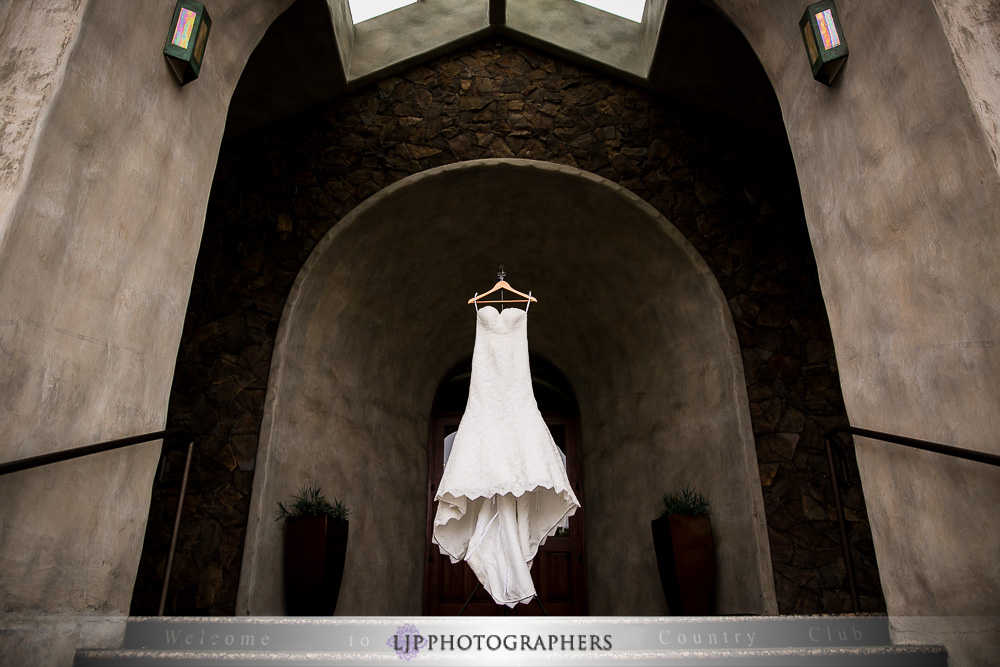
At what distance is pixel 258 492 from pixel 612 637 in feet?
9.52

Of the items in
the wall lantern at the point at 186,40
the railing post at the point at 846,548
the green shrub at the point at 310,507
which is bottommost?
the railing post at the point at 846,548

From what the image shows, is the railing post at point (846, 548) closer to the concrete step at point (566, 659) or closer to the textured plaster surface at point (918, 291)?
the textured plaster surface at point (918, 291)

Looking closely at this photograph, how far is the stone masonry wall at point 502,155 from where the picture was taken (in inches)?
167

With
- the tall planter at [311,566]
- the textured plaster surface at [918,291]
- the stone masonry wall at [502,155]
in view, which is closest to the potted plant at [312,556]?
the tall planter at [311,566]

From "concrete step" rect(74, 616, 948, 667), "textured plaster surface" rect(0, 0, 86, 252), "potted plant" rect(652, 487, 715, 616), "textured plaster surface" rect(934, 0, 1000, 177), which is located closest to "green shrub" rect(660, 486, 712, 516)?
"potted plant" rect(652, 487, 715, 616)

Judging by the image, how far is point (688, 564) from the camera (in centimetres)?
435

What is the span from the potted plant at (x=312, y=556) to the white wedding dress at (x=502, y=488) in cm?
128

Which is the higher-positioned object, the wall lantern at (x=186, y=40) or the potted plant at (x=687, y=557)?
the wall lantern at (x=186, y=40)

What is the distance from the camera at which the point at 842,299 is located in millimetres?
2764

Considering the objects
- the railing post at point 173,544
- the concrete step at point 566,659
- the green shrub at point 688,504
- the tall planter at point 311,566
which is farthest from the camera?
the green shrub at point 688,504

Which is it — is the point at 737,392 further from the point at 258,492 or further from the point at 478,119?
the point at 258,492

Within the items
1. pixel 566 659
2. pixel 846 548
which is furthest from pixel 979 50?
pixel 566 659

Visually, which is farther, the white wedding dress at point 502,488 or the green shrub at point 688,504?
the green shrub at point 688,504

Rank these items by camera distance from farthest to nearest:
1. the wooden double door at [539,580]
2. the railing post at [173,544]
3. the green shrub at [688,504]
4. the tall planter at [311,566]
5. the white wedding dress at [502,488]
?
the wooden double door at [539,580]
the green shrub at [688,504]
the tall planter at [311,566]
the white wedding dress at [502,488]
the railing post at [173,544]
